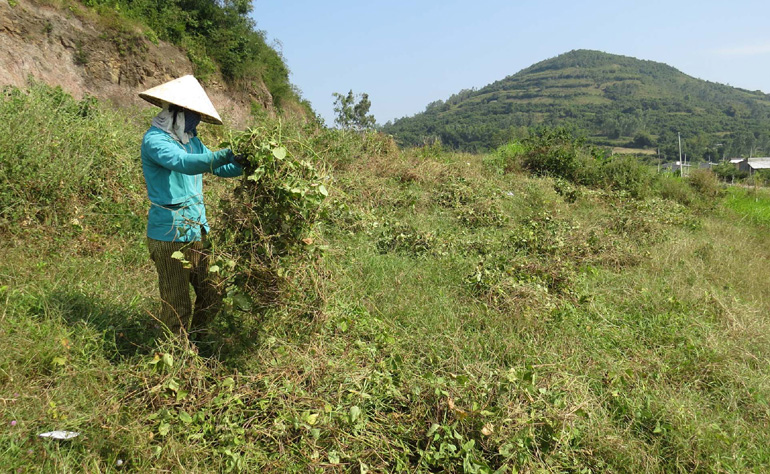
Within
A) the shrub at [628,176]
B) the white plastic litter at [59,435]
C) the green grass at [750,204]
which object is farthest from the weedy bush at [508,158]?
the white plastic litter at [59,435]

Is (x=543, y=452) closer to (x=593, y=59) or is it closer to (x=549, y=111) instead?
(x=549, y=111)

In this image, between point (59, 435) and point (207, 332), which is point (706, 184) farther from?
point (59, 435)

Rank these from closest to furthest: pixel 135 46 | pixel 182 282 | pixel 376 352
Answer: pixel 182 282, pixel 376 352, pixel 135 46

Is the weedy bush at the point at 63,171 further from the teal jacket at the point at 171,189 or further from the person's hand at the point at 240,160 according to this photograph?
the person's hand at the point at 240,160

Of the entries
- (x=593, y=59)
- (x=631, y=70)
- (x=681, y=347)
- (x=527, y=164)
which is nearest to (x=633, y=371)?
(x=681, y=347)

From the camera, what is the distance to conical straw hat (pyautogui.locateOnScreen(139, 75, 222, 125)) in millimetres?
2695

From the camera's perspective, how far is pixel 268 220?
8.79 ft

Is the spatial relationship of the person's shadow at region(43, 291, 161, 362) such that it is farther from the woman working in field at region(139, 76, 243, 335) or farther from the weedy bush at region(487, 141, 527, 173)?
the weedy bush at region(487, 141, 527, 173)

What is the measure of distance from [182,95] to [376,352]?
84.7 inches

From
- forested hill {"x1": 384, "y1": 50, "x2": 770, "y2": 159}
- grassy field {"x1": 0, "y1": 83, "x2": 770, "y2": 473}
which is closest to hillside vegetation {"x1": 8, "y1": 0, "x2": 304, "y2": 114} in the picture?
grassy field {"x1": 0, "y1": 83, "x2": 770, "y2": 473}

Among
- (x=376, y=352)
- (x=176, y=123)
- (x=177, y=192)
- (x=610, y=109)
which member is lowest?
(x=376, y=352)

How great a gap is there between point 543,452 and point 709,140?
7728 cm

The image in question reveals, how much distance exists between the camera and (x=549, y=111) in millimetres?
82438

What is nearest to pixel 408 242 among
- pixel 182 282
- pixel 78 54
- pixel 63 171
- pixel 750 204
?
pixel 182 282
